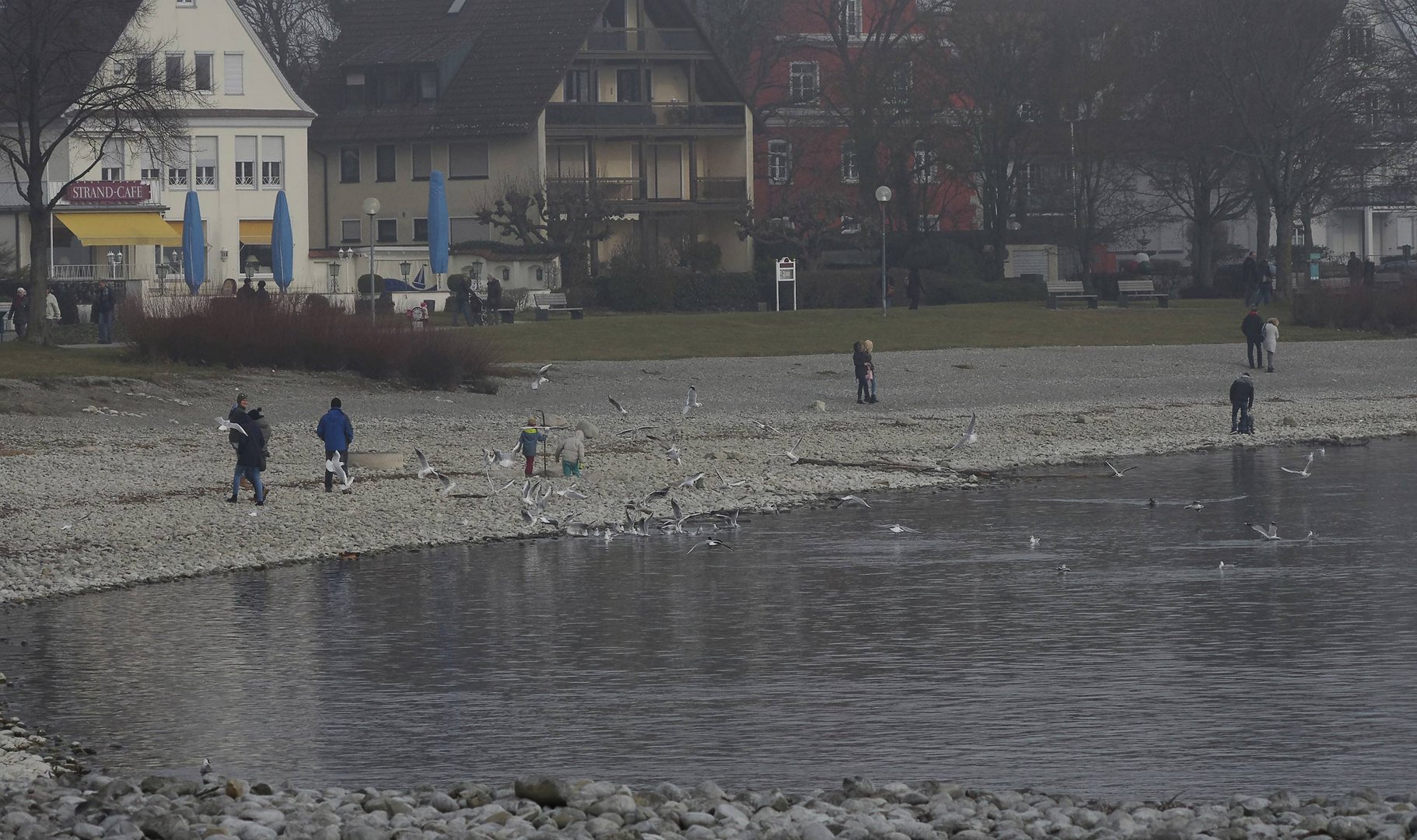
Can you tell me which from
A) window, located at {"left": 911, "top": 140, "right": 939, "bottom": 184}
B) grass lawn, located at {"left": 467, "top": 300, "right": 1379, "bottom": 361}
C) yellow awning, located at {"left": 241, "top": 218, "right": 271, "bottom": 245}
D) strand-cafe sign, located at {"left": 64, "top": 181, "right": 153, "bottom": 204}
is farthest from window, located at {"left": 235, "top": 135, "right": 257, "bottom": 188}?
window, located at {"left": 911, "top": 140, "right": 939, "bottom": 184}

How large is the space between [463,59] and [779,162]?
13.8 meters

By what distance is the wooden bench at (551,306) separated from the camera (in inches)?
2153

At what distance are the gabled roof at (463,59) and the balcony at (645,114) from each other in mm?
1242

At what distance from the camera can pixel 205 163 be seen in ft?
211

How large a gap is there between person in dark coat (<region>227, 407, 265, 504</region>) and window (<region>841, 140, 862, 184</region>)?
4950 centimetres

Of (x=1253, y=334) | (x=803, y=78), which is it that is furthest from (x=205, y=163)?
(x=1253, y=334)

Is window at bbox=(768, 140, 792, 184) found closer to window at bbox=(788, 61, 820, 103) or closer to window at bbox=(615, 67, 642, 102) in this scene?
window at bbox=(788, 61, 820, 103)

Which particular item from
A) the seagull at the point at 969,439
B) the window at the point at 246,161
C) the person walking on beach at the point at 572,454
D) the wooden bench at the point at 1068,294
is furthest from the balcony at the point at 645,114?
the person walking on beach at the point at 572,454

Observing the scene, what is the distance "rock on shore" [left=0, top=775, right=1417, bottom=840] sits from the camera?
458 inches

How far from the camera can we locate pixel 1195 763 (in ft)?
45.9

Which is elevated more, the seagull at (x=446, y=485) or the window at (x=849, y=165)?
the window at (x=849, y=165)

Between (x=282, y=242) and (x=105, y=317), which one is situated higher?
(x=282, y=242)

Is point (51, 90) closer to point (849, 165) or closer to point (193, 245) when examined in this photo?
point (193, 245)

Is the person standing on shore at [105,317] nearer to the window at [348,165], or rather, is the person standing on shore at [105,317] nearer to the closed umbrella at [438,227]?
the closed umbrella at [438,227]
